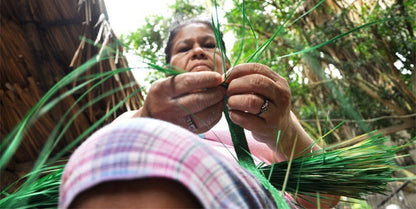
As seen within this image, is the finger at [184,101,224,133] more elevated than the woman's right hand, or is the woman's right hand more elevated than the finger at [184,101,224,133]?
the woman's right hand

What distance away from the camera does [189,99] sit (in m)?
0.57

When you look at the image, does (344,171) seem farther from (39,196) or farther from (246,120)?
(39,196)

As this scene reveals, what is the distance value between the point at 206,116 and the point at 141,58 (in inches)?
6.3

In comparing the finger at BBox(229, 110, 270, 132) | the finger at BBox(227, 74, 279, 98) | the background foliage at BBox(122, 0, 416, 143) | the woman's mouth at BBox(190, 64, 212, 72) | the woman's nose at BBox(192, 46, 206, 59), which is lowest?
the background foliage at BBox(122, 0, 416, 143)

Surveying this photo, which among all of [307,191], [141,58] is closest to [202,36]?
[141,58]

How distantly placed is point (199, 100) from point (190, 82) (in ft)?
0.12

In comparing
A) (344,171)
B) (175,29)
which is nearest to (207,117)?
(344,171)

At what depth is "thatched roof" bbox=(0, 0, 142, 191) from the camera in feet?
4.59

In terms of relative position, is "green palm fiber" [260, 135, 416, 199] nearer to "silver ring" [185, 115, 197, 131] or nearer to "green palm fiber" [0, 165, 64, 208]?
"silver ring" [185, 115, 197, 131]

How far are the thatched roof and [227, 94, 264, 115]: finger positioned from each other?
0.88 m

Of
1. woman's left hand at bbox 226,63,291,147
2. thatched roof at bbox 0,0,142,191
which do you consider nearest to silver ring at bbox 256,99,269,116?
woman's left hand at bbox 226,63,291,147

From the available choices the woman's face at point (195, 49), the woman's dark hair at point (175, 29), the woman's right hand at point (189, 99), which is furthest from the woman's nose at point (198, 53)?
the woman's right hand at point (189, 99)


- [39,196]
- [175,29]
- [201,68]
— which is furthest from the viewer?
[175,29]

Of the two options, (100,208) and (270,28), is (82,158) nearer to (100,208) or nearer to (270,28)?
(100,208)
